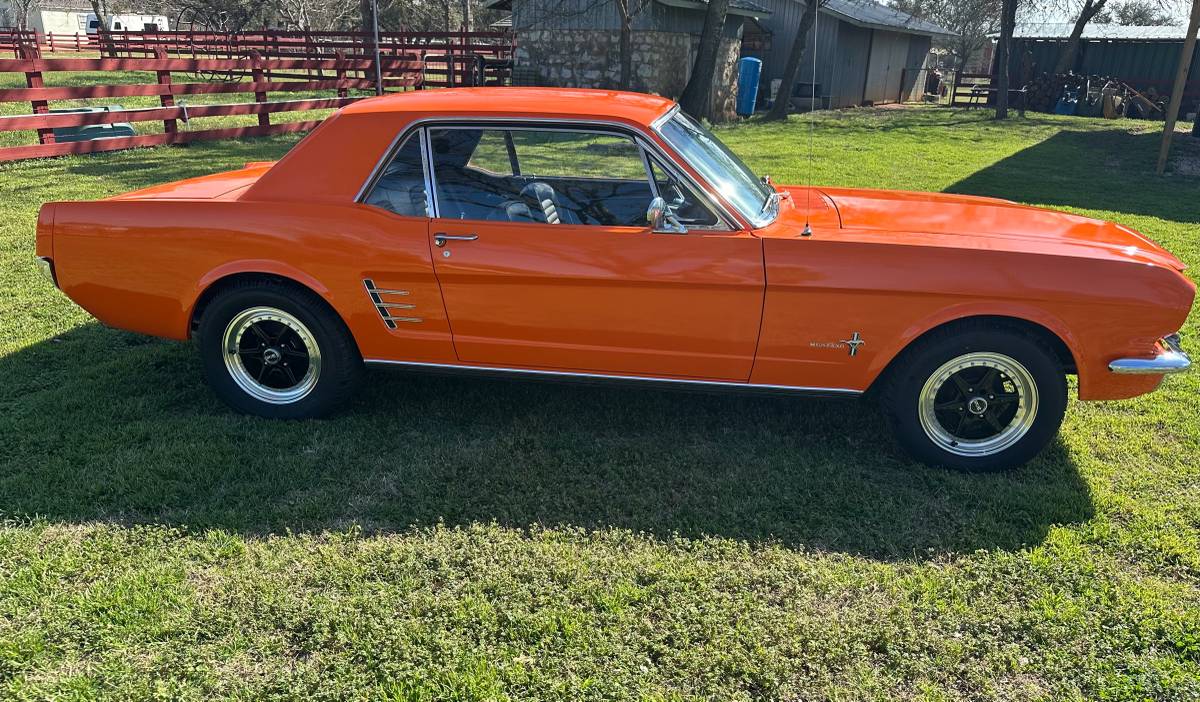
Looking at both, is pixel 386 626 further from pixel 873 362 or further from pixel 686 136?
pixel 686 136

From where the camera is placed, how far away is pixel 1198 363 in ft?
16.2

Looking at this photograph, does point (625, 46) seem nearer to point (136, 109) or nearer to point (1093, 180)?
point (1093, 180)

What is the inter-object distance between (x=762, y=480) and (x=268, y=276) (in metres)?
2.48

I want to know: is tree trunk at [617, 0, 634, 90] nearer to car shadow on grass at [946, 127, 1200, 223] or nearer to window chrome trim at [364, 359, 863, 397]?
car shadow on grass at [946, 127, 1200, 223]

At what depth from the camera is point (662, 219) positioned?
11.4 feet

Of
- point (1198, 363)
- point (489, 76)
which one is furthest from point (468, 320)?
point (489, 76)

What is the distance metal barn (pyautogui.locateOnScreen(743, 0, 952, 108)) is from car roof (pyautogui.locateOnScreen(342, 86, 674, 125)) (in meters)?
20.6

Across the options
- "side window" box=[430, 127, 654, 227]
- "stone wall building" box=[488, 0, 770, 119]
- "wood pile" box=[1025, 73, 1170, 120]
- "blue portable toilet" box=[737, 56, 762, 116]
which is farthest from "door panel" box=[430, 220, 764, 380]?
"wood pile" box=[1025, 73, 1170, 120]

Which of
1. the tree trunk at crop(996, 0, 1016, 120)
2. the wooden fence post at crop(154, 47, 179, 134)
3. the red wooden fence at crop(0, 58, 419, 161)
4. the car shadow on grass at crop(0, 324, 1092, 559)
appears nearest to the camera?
the car shadow on grass at crop(0, 324, 1092, 559)

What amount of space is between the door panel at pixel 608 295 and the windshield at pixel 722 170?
267mm

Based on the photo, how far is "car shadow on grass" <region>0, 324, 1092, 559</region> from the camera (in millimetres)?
3281

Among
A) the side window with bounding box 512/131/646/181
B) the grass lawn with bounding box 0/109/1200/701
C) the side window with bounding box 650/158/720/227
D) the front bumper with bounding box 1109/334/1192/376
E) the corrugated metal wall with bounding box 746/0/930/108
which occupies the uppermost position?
the corrugated metal wall with bounding box 746/0/930/108

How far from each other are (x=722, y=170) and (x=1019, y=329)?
4.85ft

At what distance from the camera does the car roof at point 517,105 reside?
368cm
